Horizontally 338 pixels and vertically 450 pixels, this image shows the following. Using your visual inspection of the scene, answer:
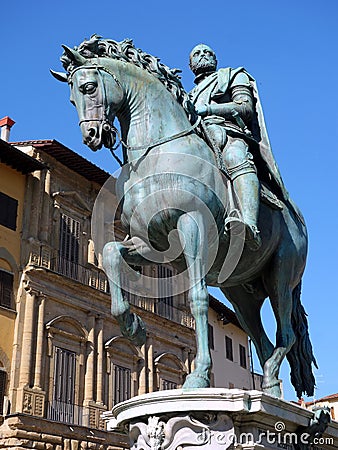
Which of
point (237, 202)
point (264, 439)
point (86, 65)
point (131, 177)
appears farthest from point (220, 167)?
point (264, 439)

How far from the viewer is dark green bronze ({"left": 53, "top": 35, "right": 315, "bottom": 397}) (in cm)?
452

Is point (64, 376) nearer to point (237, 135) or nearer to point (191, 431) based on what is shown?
point (237, 135)

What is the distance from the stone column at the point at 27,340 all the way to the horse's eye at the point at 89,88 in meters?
15.1

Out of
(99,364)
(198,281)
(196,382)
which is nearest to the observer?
(196,382)

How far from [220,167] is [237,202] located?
282 millimetres

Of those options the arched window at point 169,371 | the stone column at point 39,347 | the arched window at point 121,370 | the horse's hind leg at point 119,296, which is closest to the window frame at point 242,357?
the arched window at point 169,371

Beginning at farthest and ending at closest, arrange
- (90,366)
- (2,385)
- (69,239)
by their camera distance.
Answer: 1. (69,239)
2. (90,366)
3. (2,385)

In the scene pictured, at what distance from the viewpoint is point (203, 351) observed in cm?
429

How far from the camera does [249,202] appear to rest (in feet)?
15.5

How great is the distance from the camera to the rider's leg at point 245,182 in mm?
4648

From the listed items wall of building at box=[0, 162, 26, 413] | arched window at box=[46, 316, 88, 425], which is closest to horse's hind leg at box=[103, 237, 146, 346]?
wall of building at box=[0, 162, 26, 413]

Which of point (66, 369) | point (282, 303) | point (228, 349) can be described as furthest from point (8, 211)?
point (282, 303)

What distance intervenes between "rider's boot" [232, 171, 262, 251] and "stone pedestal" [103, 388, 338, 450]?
1094 mm

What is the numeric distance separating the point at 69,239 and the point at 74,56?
57.0 ft
